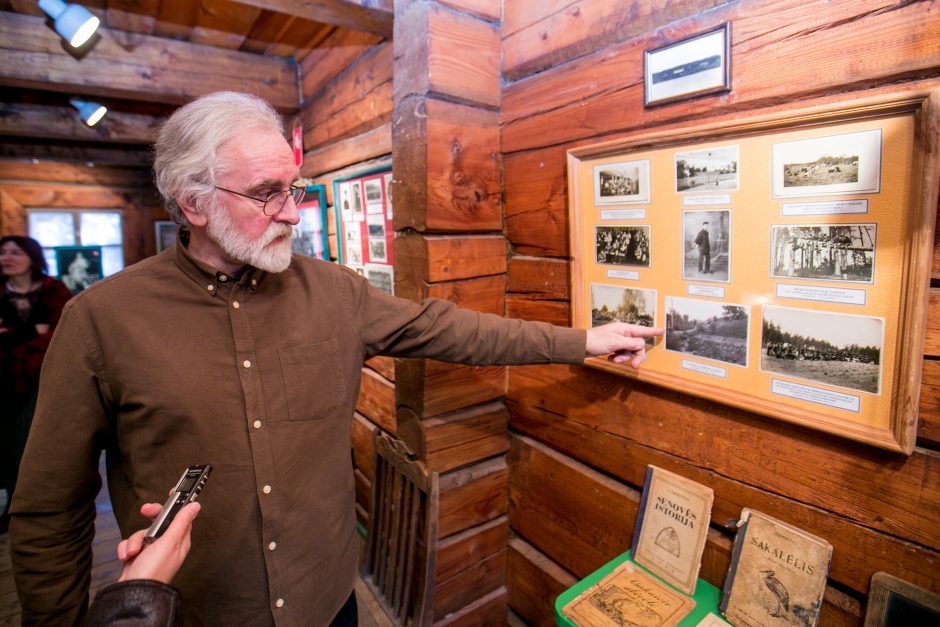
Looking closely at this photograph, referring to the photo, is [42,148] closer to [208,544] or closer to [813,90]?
[208,544]

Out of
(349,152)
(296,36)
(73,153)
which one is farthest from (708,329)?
(73,153)

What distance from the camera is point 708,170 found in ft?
3.97

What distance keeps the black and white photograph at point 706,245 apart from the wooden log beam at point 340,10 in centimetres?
141

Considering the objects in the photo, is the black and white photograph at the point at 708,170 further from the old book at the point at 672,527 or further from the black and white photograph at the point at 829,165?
the old book at the point at 672,527

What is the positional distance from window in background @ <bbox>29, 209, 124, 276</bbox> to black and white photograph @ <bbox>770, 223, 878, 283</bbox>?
6935 millimetres

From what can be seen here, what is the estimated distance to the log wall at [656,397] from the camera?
3.26ft

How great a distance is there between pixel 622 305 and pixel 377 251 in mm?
1413

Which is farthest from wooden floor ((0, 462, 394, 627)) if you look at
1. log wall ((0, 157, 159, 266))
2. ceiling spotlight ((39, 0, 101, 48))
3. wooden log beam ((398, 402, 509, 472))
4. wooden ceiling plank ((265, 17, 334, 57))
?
log wall ((0, 157, 159, 266))

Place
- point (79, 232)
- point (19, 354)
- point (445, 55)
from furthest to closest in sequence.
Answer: point (79, 232), point (19, 354), point (445, 55)

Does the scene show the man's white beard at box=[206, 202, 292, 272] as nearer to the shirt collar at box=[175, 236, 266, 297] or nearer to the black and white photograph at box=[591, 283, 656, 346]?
the shirt collar at box=[175, 236, 266, 297]

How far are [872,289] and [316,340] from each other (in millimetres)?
1263

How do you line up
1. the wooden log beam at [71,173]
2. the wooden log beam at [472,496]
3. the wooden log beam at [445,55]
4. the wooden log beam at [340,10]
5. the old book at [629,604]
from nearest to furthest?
the old book at [629,604] < the wooden log beam at [445,55] < the wooden log beam at [340,10] < the wooden log beam at [472,496] < the wooden log beam at [71,173]

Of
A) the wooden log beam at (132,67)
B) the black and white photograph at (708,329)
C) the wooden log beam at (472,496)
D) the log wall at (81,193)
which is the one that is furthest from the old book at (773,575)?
the log wall at (81,193)

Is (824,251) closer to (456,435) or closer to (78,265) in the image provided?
(456,435)
